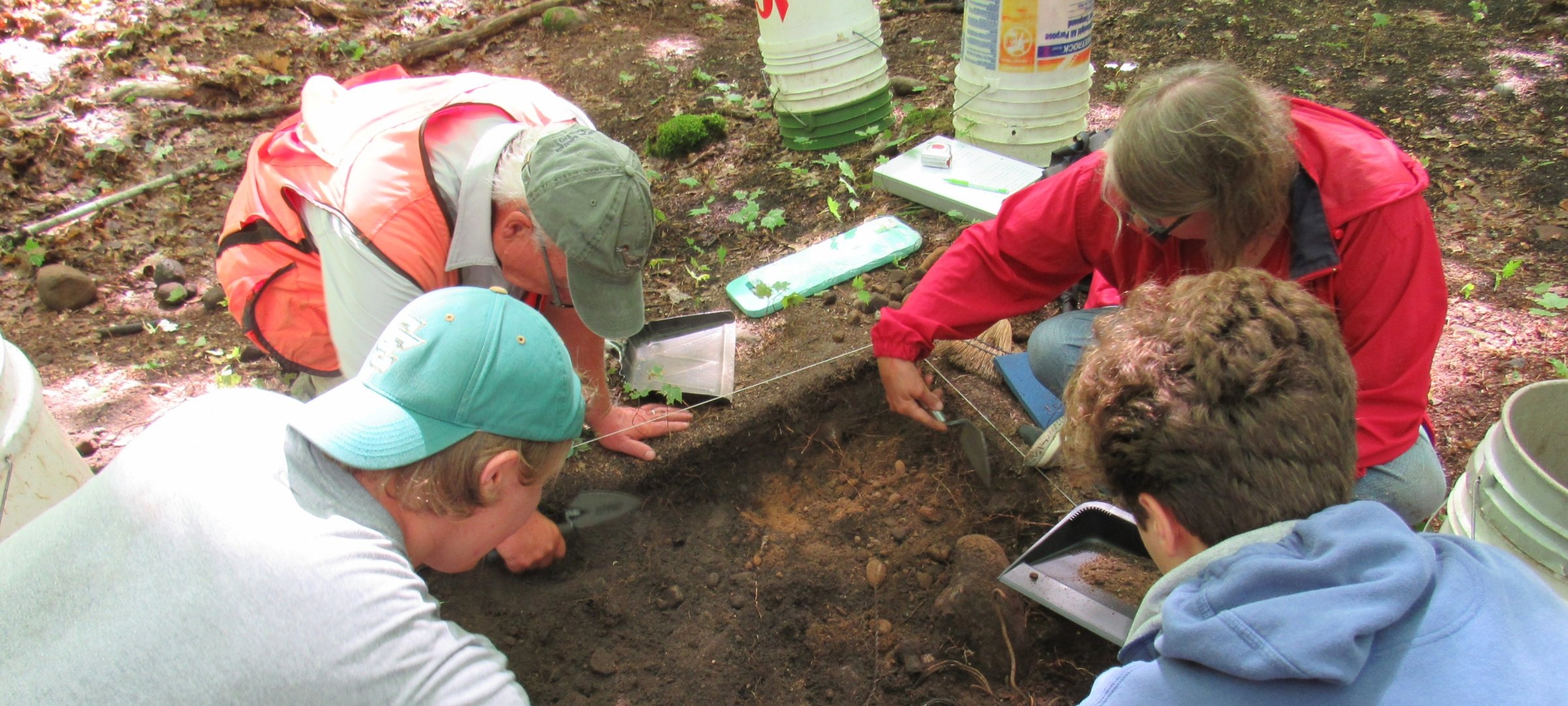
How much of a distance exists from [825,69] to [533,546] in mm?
2570

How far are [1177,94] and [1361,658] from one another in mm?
1077

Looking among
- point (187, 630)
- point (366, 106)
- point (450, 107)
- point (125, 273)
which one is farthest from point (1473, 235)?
point (125, 273)

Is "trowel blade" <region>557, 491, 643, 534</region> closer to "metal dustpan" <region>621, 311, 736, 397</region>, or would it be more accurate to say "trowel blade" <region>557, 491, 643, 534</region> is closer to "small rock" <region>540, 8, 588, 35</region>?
"metal dustpan" <region>621, 311, 736, 397</region>

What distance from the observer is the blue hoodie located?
95cm

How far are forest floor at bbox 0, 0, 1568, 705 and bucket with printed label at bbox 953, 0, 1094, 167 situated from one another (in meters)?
0.39

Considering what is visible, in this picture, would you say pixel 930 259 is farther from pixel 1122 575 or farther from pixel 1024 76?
pixel 1122 575

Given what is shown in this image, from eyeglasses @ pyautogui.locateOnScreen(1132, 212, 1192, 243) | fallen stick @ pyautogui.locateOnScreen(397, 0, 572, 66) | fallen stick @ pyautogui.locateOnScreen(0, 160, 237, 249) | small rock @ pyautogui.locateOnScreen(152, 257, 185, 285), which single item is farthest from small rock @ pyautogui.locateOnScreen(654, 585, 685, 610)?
fallen stick @ pyautogui.locateOnScreen(397, 0, 572, 66)

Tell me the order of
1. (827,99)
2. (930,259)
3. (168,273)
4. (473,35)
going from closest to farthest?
(930,259)
(168,273)
(827,99)
(473,35)

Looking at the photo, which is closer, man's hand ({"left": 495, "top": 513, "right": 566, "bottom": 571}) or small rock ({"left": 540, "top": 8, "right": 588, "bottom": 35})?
man's hand ({"left": 495, "top": 513, "right": 566, "bottom": 571})

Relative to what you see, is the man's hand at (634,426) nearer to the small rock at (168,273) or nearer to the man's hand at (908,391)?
the man's hand at (908,391)

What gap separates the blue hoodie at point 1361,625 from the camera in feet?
3.12

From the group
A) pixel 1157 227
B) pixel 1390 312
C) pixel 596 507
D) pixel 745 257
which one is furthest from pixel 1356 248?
pixel 745 257

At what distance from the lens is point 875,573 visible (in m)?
2.30

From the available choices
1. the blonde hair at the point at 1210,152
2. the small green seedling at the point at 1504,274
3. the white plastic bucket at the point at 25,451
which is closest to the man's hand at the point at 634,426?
the white plastic bucket at the point at 25,451
